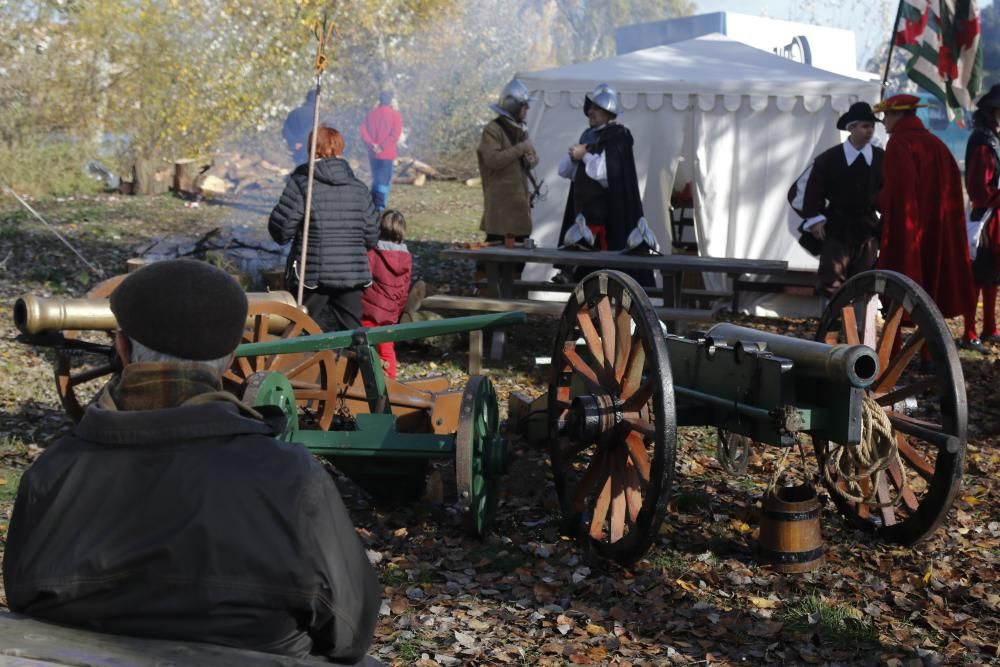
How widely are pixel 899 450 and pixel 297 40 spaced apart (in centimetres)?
2041

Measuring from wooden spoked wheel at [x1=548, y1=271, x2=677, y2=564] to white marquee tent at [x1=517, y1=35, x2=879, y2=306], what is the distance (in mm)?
6208

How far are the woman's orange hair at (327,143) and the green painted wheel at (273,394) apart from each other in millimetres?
2671

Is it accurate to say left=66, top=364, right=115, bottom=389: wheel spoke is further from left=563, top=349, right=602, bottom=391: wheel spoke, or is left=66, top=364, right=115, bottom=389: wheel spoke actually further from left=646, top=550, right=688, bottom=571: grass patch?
left=646, top=550, right=688, bottom=571: grass patch

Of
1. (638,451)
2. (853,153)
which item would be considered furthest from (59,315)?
(853,153)

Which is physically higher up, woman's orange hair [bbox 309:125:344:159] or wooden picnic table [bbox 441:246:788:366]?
woman's orange hair [bbox 309:125:344:159]

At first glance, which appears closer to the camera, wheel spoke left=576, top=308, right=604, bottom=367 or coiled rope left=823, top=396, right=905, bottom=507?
coiled rope left=823, top=396, right=905, bottom=507

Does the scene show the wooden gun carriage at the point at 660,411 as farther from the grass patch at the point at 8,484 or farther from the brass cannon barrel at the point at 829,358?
the grass patch at the point at 8,484

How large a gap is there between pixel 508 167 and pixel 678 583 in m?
7.20

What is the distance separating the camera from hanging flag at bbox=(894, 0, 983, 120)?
1116 centimetres

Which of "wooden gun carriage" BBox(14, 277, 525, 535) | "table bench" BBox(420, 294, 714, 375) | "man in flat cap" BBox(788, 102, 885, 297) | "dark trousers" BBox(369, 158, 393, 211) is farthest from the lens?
"dark trousers" BBox(369, 158, 393, 211)

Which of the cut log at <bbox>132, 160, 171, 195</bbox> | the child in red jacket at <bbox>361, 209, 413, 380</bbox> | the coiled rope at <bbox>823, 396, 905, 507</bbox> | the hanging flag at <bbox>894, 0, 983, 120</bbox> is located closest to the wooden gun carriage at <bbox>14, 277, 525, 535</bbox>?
the child in red jacket at <bbox>361, 209, 413, 380</bbox>

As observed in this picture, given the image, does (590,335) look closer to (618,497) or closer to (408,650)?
(618,497)

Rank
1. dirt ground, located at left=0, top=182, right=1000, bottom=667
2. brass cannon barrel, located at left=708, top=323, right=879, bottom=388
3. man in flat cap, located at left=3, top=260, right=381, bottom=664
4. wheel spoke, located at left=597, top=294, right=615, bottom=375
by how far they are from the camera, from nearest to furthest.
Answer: man in flat cap, located at left=3, top=260, right=381, bottom=664
dirt ground, located at left=0, top=182, right=1000, bottom=667
brass cannon barrel, located at left=708, top=323, right=879, bottom=388
wheel spoke, located at left=597, top=294, right=615, bottom=375

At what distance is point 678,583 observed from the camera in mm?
4902
